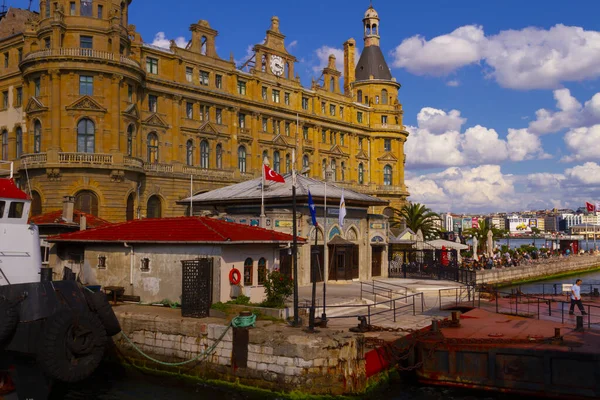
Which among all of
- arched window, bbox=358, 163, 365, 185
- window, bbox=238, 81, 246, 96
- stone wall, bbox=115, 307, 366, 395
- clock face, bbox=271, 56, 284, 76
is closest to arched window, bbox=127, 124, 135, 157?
window, bbox=238, 81, 246, 96

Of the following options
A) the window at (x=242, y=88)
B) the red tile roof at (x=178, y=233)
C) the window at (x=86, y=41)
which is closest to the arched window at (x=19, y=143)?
the window at (x=86, y=41)

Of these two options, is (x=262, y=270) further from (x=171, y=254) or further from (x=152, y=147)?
(x=152, y=147)

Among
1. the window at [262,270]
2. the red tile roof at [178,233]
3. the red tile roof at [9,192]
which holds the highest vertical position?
the red tile roof at [9,192]

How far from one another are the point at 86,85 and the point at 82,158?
595 centimetres

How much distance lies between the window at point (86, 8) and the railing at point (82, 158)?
11.4 meters

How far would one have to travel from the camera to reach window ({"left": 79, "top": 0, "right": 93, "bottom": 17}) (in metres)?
47.8

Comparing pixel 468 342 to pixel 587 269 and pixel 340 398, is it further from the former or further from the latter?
pixel 587 269

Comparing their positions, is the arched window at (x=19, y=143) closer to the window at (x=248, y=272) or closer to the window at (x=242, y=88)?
the window at (x=242, y=88)

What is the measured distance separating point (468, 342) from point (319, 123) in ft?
181

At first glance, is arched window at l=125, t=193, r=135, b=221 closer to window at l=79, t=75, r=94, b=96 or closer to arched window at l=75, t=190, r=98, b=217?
arched window at l=75, t=190, r=98, b=217

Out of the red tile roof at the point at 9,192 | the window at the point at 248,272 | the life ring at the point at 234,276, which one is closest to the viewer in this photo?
the red tile roof at the point at 9,192

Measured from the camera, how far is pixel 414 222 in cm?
6806

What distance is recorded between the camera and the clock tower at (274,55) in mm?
65125

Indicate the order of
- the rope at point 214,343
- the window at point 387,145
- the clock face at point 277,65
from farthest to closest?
the window at point 387,145 < the clock face at point 277,65 < the rope at point 214,343
